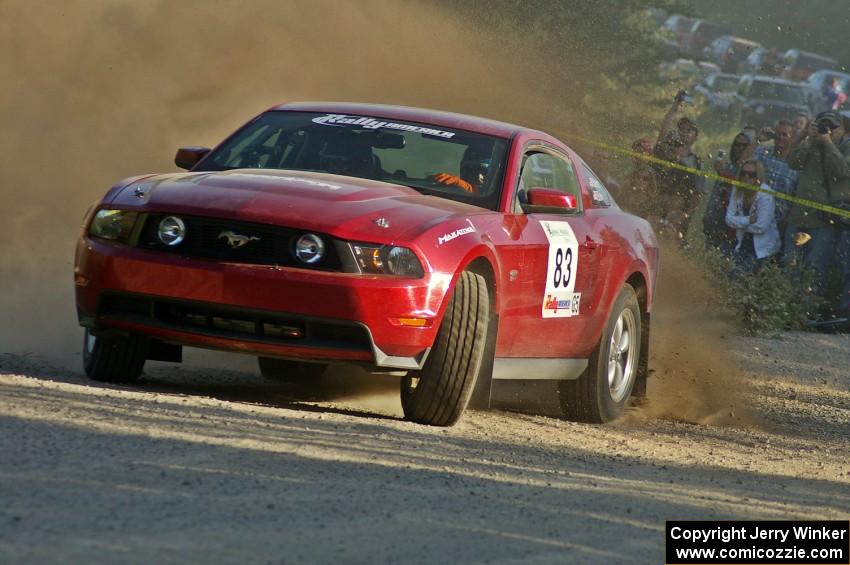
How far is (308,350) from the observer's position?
666 centimetres

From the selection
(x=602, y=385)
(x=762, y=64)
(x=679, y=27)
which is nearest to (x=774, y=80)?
(x=679, y=27)

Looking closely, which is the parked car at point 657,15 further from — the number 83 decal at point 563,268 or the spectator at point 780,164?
the number 83 decal at point 563,268

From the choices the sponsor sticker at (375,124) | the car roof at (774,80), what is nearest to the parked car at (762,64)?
the car roof at (774,80)

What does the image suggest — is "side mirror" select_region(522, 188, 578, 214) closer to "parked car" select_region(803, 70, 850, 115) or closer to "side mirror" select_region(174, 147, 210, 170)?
"side mirror" select_region(174, 147, 210, 170)

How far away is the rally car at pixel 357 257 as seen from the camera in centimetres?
663

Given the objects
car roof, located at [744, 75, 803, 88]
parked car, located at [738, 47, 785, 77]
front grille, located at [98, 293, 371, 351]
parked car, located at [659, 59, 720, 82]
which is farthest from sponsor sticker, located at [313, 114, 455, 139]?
parked car, located at [738, 47, 785, 77]

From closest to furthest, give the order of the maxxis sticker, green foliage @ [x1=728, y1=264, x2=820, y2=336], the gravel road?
the gravel road → the maxxis sticker → green foliage @ [x1=728, y1=264, x2=820, y2=336]

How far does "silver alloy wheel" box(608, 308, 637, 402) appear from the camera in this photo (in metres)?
8.99

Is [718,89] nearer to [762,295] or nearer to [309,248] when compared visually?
[762,295]

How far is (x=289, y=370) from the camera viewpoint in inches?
338

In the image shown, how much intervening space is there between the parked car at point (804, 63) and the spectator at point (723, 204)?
13.6 m

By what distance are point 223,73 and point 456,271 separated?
10.5 meters

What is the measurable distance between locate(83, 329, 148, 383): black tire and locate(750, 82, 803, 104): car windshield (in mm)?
20311

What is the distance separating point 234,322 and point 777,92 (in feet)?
72.2
